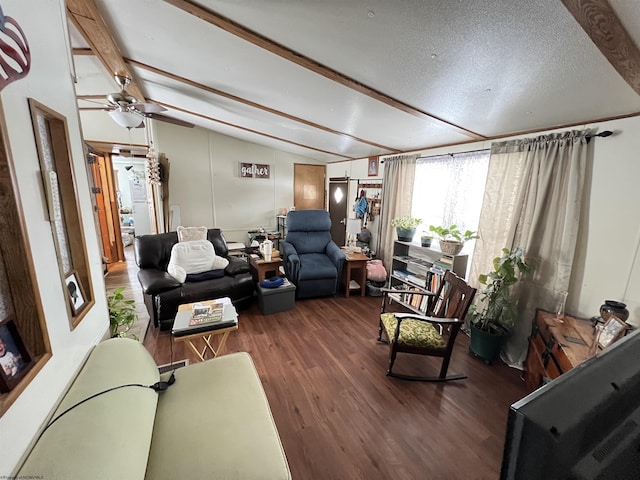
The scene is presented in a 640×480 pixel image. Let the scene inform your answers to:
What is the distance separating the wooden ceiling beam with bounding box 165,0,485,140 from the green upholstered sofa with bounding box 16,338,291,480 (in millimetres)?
1893

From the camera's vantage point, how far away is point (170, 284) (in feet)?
8.80

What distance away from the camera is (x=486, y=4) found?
3.47 feet

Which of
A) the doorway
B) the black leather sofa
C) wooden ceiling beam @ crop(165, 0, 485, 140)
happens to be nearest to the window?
wooden ceiling beam @ crop(165, 0, 485, 140)

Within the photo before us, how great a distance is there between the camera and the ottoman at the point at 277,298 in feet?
9.87

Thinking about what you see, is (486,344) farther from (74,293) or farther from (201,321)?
(74,293)

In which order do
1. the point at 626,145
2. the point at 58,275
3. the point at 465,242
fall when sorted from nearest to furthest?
the point at 58,275, the point at 626,145, the point at 465,242

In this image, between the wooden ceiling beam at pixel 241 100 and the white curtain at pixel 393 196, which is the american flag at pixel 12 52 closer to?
the wooden ceiling beam at pixel 241 100

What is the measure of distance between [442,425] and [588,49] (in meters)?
2.20

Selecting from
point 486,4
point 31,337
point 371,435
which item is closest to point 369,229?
point 371,435

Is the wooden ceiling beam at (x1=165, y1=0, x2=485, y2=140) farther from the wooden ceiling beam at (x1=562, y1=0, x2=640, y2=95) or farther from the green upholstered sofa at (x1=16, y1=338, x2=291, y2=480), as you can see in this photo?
the green upholstered sofa at (x1=16, y1=338, x2=291, y2=480)

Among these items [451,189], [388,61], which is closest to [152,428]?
[388,61]

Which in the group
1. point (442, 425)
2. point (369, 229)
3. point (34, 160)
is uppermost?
point (34, 160)

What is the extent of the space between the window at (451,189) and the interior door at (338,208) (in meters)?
1.77

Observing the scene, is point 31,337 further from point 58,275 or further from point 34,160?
point 34,160
